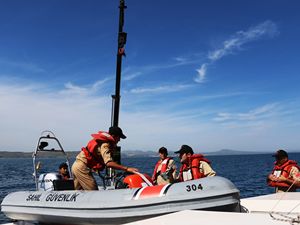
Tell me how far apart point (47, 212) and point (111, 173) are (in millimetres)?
1505

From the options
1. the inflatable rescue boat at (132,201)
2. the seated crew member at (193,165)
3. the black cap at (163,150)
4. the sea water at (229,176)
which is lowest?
the sea water at (229,176)

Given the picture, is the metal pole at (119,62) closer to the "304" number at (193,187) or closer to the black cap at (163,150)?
the black cap at (163,150)

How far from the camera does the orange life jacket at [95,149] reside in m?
5.30

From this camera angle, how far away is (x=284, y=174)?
21.2ft

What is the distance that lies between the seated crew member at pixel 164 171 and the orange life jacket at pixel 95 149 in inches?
45.3

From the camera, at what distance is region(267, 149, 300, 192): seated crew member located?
6325mm

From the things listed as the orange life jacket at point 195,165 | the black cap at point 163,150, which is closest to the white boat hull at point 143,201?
the orange life jacket at point 195,165

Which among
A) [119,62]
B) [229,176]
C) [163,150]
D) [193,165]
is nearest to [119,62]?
[119,62]

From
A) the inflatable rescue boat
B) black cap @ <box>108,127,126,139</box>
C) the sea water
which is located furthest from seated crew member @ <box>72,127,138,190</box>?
the sea water

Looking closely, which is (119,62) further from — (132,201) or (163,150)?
(132,201)

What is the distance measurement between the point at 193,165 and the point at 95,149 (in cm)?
157

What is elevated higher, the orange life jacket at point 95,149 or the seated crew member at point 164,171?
the orange life jacket at point 95,149

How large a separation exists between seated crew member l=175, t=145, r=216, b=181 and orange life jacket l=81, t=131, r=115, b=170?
1.23 meters

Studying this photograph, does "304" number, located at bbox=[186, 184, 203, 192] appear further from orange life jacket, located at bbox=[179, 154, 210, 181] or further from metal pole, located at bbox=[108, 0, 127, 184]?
metal pole, located at bbox=[108, 0, 127, 184]
